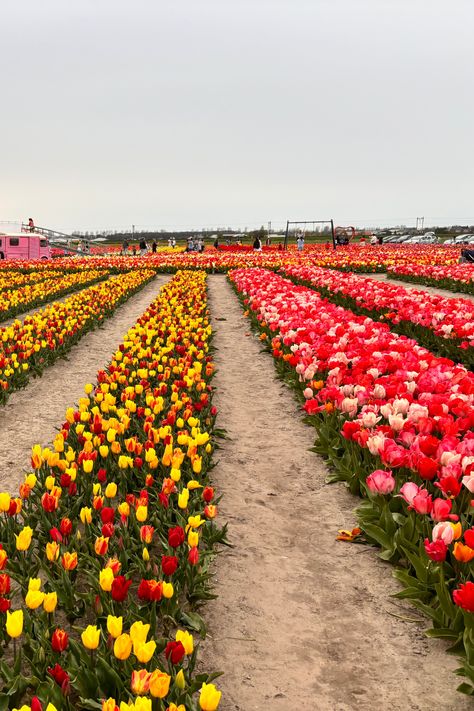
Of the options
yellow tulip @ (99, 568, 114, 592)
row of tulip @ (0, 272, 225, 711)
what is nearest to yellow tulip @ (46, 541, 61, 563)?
row of tulip @ (0, 272, 225, 711)

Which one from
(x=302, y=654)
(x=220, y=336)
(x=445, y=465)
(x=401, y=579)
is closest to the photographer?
(x=302, y=654)

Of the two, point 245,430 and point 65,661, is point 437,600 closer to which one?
point 65,661

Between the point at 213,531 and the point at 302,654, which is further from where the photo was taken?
the point at 213,531

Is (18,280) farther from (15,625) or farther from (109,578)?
(15,625)

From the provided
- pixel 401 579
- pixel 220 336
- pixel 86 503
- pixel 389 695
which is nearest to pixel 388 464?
pixel 401 579

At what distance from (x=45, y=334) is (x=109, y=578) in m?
8.67

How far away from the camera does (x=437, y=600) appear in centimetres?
321

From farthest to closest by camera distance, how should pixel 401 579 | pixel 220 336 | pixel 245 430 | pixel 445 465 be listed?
pixel 220 336
pixel 245 430
pixel 445 465
pixel 401 579

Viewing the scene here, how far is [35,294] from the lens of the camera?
54.4ft

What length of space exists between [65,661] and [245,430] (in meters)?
4.13

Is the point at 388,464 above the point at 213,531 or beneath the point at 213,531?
above

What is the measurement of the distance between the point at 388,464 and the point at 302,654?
1616 mm

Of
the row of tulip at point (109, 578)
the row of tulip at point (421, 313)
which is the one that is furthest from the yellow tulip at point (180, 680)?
the row of tulip at point (421, 313)

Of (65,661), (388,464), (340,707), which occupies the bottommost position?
(340,707)
